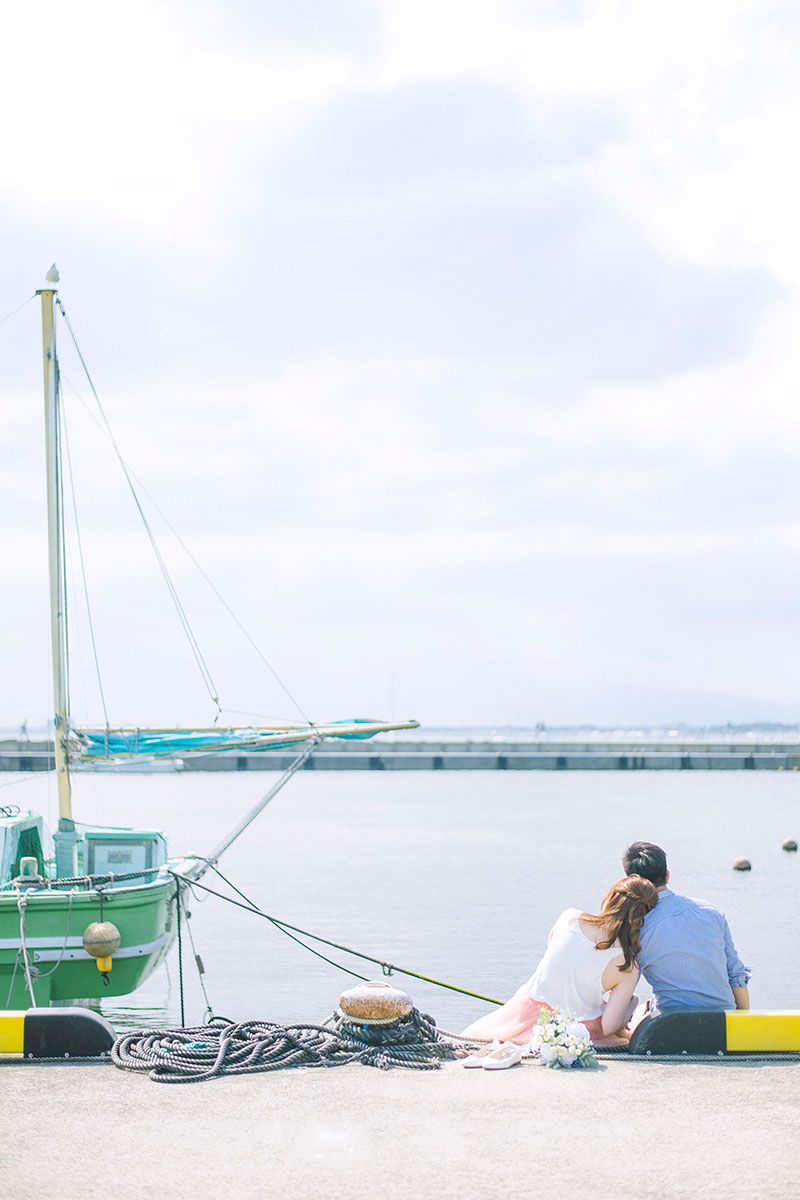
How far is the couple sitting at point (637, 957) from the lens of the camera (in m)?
8.02

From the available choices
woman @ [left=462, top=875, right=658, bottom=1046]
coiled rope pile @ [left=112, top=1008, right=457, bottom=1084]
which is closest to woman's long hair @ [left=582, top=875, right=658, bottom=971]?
woman @ [left=462, top=875, right=658, bottom=1046]

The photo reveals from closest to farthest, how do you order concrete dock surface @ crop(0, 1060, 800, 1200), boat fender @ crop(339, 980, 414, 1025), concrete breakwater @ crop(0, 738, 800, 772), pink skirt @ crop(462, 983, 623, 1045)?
concrete dock surface @ crop(0, 1060, 800, 1200) < boat fender @ crop(339, 980, 414, 1025) < pink skirt @ crop(462, 983, 623, 1045) < concrete breakwater @ crop(0, 738, 800, 772)

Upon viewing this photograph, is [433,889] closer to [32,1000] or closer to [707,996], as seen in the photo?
[32,1000]

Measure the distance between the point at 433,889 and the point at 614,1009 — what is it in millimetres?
31214

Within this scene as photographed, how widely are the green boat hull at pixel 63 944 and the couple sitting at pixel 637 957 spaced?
34.3ft

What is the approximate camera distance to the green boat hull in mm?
17047

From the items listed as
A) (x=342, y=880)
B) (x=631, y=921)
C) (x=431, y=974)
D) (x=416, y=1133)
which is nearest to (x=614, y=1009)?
(x=631, y=921)

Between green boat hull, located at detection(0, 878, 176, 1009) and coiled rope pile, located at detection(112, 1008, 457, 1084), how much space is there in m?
9.45

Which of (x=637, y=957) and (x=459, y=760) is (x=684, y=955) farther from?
(x=459, y=760)

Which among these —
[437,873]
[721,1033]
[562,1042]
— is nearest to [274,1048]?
[562,1042]

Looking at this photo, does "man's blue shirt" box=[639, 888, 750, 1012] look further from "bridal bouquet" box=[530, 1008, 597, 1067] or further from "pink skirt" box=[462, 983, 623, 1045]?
"bridal bouquet" box=[530, 1008, 597, 1067]

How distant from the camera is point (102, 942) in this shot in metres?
16.9

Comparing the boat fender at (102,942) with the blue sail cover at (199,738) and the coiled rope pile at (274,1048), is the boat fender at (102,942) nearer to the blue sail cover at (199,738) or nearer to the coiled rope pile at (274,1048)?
the blue sail cover at (199,738)

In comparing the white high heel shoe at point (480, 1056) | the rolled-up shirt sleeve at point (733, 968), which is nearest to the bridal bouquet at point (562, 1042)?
the white high heel shoe at point (480, 1056)
